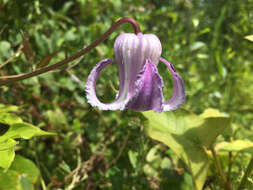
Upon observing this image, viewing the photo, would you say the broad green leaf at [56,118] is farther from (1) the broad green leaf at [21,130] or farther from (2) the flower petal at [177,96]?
(2) the flower petal at [177,96]

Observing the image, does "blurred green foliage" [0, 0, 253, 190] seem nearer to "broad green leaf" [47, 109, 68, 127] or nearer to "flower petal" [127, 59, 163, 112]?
"broad green leaf" [47, 109, 68, 127]

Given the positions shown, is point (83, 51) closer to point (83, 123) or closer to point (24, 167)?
point (24, 167)

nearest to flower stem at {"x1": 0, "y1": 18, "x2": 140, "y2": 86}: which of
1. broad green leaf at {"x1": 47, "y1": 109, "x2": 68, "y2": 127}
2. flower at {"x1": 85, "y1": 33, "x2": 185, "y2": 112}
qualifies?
flower at {"x1": 85, "y1": 33, "x2": 185, "y2": 112}

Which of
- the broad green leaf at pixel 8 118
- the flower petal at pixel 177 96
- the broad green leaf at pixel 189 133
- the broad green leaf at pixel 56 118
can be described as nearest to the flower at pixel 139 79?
the flower petal at pixel 177 96

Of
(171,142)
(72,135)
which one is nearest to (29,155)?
(72,135)

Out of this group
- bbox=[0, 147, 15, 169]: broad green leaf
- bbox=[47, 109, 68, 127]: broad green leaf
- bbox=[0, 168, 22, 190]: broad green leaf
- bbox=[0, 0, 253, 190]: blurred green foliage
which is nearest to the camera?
bbox=[0, 147, 15, 169]: broad green leaf

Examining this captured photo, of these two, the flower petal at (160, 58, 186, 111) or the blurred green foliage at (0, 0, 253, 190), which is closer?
the flower petal at (160, 58, 186, 111)

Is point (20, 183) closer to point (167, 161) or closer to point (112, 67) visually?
point (167, 161)

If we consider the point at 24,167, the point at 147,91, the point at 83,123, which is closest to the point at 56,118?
the point at 83,123
